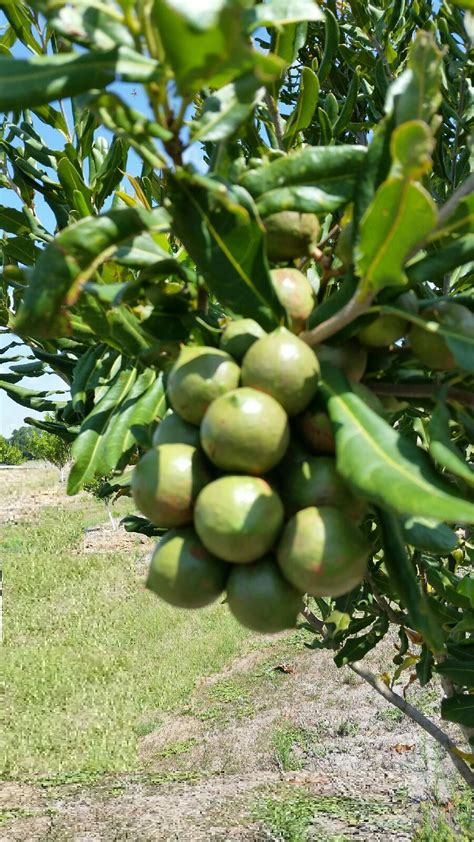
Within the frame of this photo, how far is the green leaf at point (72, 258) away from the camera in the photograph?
109cm

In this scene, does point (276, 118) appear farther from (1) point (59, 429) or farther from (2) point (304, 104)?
(1) point (59, 429)

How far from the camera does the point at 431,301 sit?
52.4 inches

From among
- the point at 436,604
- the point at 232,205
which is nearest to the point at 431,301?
the point at 232,205

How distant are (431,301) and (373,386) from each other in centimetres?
20

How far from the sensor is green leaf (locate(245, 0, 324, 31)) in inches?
39.5

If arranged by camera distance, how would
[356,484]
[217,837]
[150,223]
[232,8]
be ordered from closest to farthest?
[232,8] < [356,484] < [150,223] < [217,837]

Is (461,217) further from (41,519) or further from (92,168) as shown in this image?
(41,519)

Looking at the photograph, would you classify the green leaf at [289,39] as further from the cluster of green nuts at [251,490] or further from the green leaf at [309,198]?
the cluster of green nuts at [251,490]

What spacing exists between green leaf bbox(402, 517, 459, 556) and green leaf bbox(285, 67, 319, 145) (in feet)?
3.84

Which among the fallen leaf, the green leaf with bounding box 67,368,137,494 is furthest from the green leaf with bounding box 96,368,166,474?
the fallen leaf

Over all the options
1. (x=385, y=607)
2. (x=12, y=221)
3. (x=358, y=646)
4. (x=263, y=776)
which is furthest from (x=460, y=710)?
(x=263, y=776)

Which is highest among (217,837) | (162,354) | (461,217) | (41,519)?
(461,217)

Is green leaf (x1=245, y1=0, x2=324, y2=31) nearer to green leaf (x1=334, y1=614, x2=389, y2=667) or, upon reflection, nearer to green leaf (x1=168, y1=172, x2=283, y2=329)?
green leaf (x1=168, y1=172, x2=283, y2=329)

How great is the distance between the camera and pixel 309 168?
1.22 metres
